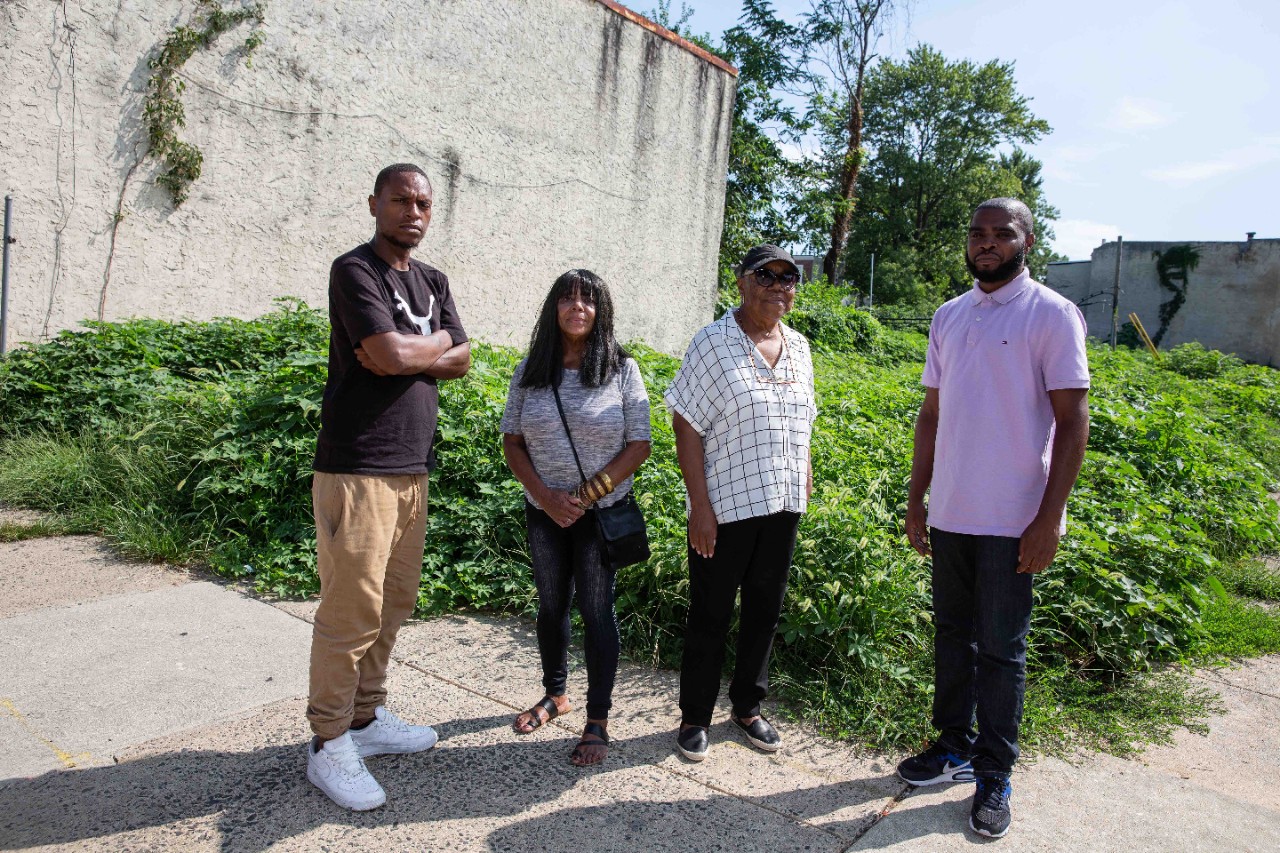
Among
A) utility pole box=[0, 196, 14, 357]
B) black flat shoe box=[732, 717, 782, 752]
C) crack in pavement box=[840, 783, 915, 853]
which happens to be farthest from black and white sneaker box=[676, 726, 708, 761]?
utility pole box=[0, 196, 14, 357]

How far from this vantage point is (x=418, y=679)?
3.78 meters

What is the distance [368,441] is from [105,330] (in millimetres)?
5475

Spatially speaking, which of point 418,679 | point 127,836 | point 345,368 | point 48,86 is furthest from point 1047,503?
point 48,86

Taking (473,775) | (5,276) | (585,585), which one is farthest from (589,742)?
(5,276)

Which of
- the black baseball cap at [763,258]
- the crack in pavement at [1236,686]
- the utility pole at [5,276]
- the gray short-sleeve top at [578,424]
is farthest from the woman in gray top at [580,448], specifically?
the utility pole at [5,276]

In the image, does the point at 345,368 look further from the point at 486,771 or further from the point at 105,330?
the point at 105,330

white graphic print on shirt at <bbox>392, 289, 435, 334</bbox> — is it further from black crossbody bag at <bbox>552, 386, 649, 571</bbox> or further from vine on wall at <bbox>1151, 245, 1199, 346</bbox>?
vine on wall at <bbox>1151, 245, 1199, 346</bbox>

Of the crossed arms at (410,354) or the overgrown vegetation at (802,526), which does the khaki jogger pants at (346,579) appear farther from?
the overgrown vegetation at (802,526)

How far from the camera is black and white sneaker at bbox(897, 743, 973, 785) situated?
312cm

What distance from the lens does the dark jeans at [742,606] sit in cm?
321

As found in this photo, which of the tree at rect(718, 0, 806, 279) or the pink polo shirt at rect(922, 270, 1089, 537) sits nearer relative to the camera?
the pink polo shirt at rect(922, 270, 1089, 537)

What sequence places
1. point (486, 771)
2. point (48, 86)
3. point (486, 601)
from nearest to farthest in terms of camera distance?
point (486, 771)
point (486, 601)
point (48, 86)

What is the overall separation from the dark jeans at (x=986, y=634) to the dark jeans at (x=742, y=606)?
580 millimetres

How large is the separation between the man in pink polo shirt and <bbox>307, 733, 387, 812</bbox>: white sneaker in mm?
1829
